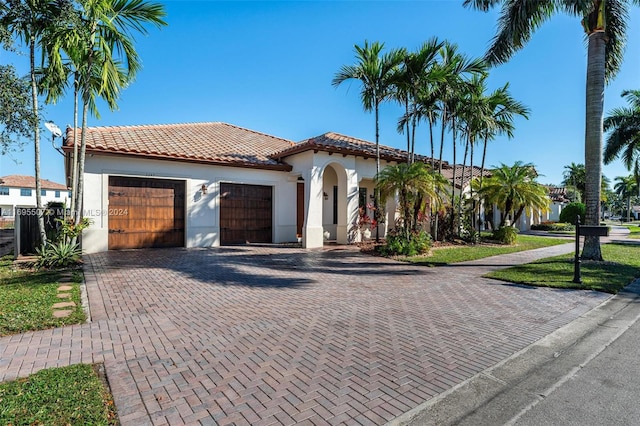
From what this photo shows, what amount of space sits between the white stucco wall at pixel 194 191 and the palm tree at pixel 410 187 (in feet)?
16.9

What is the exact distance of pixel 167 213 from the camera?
45.3 feet

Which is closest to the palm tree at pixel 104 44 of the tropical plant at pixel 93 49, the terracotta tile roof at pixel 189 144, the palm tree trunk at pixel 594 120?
the tropical plant at pixel 93 49

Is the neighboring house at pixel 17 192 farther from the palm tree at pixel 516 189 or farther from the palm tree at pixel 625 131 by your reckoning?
the palm tree at pixel 625 131

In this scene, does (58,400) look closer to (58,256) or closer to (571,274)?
(58,256)

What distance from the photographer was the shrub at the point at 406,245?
12672mm

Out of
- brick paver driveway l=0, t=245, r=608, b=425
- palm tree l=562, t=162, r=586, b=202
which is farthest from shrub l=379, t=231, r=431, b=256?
palm tree l=562, t=162, r=586, b=202

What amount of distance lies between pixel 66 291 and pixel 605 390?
29.3ft

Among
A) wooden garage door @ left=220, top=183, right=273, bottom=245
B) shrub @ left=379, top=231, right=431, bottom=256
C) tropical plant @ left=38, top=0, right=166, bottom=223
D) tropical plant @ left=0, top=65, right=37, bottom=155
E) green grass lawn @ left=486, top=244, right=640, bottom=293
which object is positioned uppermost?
tropical plant @ left=38, top=0, right=166, bottom=223

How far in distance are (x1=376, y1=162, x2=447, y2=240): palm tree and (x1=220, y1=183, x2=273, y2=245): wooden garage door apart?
228 inches

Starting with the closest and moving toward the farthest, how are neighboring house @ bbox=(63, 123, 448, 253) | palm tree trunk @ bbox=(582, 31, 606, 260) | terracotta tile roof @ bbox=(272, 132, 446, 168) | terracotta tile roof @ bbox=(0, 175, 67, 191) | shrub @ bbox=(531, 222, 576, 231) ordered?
palm tree trunk @ bbox=(582, 31, 606, 260), neighboring house @ bbox=(63, 123, 448, 253), terracotta tile roof @ bbox=(272, 132, 446, 168), shrub @ bbox=(531, 222, 576, 231), terracotta tile roof @ bbox=(0, 175, 67, 191)

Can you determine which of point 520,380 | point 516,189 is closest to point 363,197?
point 516,189

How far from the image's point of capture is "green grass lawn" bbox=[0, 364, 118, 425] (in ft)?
8.94

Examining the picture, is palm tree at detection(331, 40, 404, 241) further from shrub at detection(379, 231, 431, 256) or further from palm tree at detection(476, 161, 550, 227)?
palm tree at detection(476, 161, 550, 227)

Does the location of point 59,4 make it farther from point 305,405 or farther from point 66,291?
point 305,405
